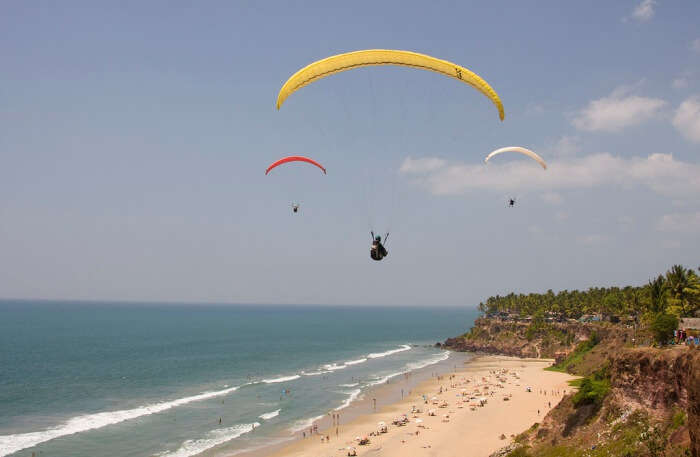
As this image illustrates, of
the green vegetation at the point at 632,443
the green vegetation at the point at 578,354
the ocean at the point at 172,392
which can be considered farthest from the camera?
the green vegetation at the point at 578,354

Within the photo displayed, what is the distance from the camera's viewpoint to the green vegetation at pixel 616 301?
40013 millimetres

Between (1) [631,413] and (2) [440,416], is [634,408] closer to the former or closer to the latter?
(1) [631,413]

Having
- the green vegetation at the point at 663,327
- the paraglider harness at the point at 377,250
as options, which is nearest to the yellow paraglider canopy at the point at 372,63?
the paraglider harness at the point at 377,250

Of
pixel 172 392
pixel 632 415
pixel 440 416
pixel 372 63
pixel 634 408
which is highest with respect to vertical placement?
pixel 372 63

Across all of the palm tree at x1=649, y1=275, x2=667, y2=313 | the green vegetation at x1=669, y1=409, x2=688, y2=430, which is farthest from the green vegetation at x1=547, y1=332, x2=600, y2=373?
the green vegetation at x1=669, y1=409, x2=688, y2=430

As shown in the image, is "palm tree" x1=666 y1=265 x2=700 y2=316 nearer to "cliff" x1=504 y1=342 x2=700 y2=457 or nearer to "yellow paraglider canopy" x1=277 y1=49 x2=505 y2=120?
"cliff" x1=504 y1=342 x2=700 y2=457

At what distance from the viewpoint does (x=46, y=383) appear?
57.3 metres

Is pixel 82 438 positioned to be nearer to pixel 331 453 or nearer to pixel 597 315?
pixel 331 453

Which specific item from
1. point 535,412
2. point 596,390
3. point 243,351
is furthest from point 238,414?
point 243,351

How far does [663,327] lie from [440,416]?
21434 mm

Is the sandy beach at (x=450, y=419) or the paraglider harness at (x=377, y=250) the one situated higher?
the paraglider harness at (x=377, y=250)

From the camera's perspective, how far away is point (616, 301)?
72.1m

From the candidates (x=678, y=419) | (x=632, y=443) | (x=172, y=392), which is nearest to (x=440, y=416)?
(x=632, y=443)

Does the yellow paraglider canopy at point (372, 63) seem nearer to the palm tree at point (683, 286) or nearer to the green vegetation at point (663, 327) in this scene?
the green vegetation at point (663, 327)
